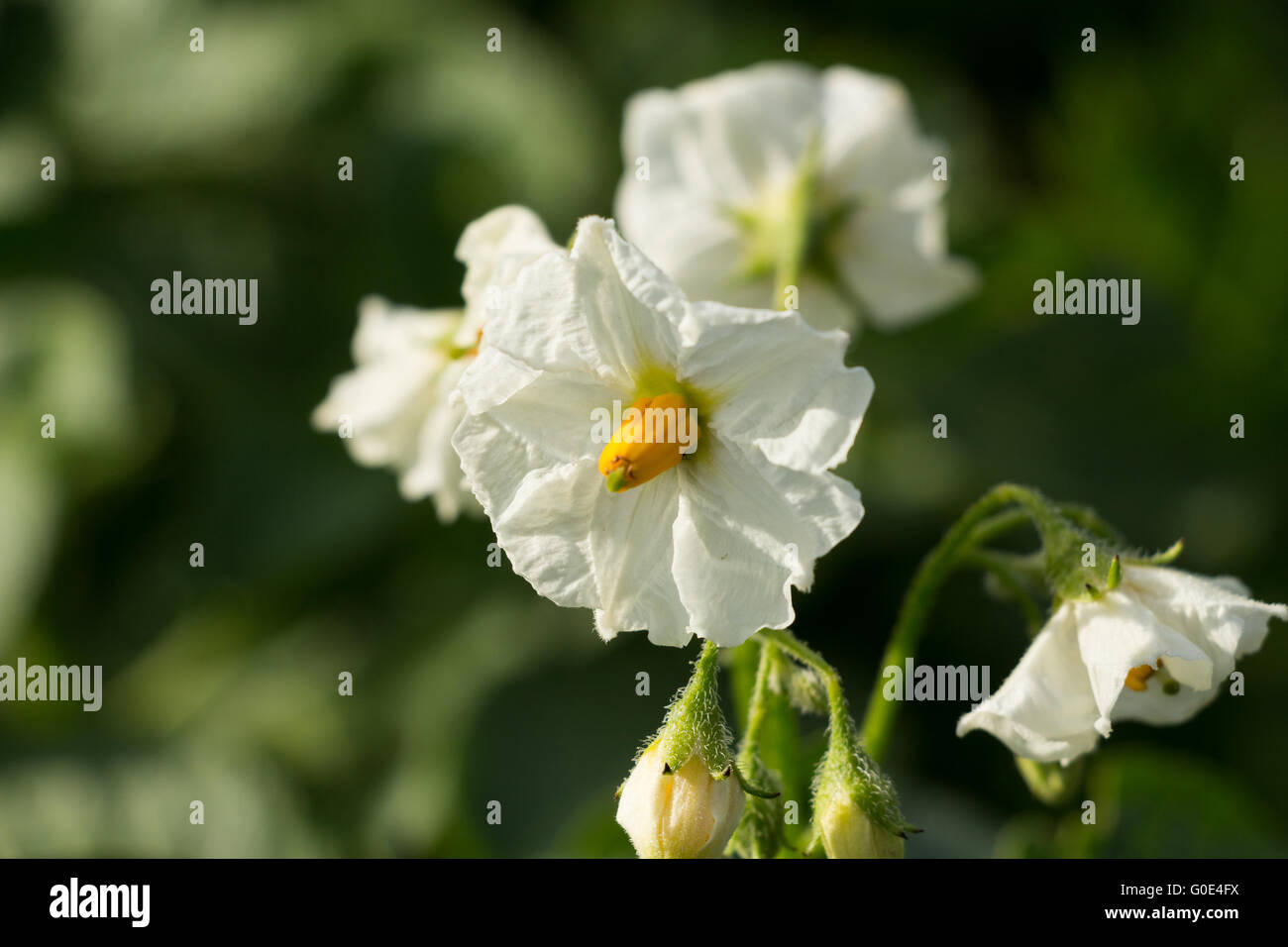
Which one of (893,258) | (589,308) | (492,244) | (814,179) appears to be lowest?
(589,308)

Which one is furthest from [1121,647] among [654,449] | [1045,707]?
[654,449]

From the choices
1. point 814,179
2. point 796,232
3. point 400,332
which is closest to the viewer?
point 400,332

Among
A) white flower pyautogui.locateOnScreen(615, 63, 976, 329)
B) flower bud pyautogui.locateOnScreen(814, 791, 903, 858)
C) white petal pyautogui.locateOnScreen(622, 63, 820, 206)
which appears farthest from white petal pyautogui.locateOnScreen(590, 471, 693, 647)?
white petal pyautogui.locateOnScreen(622, 63, 820, 206)

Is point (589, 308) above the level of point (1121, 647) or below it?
above

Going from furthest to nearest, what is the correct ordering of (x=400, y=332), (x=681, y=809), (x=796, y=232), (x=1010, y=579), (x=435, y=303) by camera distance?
1. (x=435, y=303)
2. (x=796, y=232)
3. (x=400, y=332)
4. (x=1010, y=579)
5. (x=681, y=809)

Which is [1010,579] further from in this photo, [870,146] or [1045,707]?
[870,146]

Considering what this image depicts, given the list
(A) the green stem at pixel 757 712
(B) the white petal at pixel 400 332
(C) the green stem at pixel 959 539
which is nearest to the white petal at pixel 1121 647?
(C) the green stem at pixel 959 539

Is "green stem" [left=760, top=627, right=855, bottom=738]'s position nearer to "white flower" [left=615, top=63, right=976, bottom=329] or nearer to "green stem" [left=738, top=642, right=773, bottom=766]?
"green stem" [left=738, top=642, right=773, bottom=766]

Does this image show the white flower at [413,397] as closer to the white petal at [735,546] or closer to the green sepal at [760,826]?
the white petal at [735,546]
